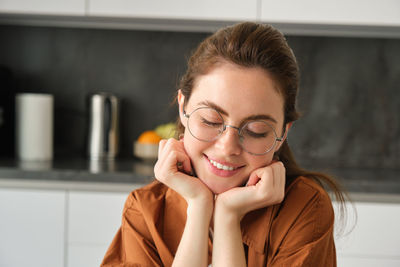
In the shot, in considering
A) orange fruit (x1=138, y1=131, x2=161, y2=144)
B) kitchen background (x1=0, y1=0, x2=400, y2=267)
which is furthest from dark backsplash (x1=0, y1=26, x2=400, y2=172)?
orange fruit (x1=138, y1=131, x2=161, y2=144)

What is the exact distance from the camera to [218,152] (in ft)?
3.23

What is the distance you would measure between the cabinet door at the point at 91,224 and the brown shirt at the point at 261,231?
756 mm

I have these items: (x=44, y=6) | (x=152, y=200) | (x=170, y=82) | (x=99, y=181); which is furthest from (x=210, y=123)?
(x=170, y=82)

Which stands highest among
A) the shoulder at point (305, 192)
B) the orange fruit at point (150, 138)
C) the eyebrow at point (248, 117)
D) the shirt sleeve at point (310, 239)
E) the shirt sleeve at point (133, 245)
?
the eyebrow at point (248, 117)

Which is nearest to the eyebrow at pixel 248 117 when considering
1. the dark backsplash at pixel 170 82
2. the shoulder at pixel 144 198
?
the shoulder at pixel 144 198

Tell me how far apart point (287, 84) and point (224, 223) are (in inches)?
14.3

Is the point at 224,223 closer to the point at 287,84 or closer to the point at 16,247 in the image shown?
the point at 287,84

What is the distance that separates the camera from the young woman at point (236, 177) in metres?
0.96

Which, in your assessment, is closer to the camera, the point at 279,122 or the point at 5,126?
the point at 279,122

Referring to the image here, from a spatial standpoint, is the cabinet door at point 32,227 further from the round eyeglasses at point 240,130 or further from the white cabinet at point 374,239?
the white cabinet at point 374,239

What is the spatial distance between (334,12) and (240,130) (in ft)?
4.38

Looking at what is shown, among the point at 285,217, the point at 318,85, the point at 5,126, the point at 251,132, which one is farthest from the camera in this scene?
the point at 318,85

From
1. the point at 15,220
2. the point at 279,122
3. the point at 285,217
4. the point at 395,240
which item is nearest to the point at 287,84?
the point at 279,122

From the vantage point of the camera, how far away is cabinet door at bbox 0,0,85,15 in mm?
2059
